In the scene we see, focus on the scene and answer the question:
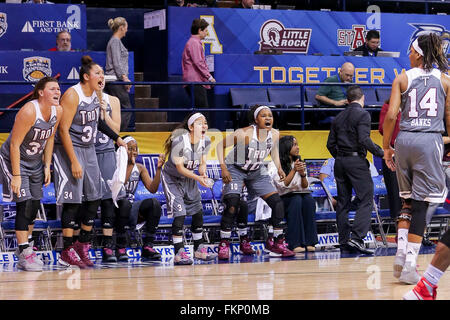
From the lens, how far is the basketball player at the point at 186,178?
31.2 ft

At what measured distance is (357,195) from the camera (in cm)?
1049

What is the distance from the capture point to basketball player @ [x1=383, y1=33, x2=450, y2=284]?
22.4 feet

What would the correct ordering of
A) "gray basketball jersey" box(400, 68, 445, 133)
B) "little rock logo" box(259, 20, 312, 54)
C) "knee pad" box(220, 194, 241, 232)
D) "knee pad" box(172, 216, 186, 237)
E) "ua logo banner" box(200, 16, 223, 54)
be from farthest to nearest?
"little rock logo" box(259, 20, 312, 54) → "ua logo banner" box(200, 16, 223, 54) → "knee pad" box(220, 194, 241, 232) → "knee pad" box(172, 216, 186, 237) → "gray basketball jersey" box(400, 68, 445, 133)

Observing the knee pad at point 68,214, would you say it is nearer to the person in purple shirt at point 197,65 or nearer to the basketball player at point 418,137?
the basketball player at point 418,137

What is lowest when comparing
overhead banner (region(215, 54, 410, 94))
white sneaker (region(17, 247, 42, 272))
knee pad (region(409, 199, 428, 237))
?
white sneaker (region(17, 247, 42, 272))

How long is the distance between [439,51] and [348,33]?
8286 millimetres

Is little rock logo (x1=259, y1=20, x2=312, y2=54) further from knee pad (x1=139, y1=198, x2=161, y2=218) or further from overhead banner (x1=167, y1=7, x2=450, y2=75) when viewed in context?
knee pad (x1=139, y1=198, x2=161, y2=218)

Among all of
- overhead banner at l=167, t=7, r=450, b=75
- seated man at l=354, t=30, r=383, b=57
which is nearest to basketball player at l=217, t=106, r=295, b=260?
overhead banner at l=167, t=7, r=450, b=75

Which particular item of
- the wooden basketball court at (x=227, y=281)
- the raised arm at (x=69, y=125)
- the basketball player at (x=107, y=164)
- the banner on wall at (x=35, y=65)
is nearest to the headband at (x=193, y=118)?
the basketball player at (x=107, y=164)

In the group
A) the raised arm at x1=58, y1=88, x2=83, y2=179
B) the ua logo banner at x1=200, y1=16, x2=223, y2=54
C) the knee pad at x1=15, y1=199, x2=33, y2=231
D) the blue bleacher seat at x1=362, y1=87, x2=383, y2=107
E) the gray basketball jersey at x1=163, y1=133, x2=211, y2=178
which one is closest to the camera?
the knee pad at x1=15, y1=199, x2=33, y2=231

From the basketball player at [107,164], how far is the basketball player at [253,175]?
1.32m

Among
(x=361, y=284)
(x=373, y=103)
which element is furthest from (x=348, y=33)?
(x=361, y=284)

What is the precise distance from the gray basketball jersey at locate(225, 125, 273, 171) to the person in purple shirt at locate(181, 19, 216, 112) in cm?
232

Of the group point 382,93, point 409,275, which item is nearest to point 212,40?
point 382,93
